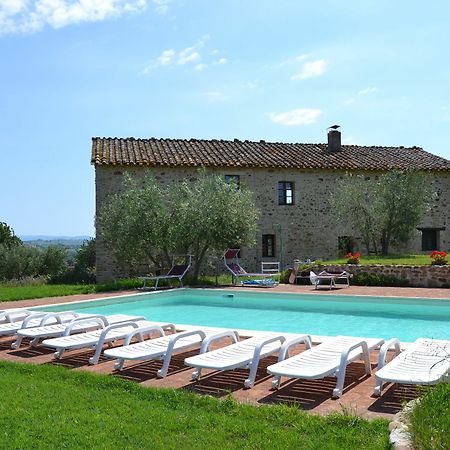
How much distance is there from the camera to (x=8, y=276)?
22219 mm

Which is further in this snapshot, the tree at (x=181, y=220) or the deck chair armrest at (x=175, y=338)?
the tree at (x=181, y=220)

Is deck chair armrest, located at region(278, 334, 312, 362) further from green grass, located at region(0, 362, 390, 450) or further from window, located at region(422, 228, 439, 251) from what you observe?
window, located at region(422, 228, 439, 251)

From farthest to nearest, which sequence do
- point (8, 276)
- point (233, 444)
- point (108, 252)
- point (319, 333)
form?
point (8, 276)
point (108, 252)
point (319, 333)
point (233, 444)

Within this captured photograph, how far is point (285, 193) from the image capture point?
877 inches

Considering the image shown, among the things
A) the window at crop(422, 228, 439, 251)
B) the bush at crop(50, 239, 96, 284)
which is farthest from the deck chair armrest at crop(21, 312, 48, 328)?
the window at crop(422, 228, 439, 251)

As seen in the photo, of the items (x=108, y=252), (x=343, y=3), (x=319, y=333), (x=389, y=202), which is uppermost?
(x=343, y=3)

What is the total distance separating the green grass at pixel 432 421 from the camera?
309 centimetres

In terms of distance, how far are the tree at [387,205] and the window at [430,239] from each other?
8.15 ft

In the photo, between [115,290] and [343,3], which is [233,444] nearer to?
[343,3]

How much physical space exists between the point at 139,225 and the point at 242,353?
10.8 meters

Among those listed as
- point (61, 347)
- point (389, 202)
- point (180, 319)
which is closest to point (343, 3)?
point (180, 319)

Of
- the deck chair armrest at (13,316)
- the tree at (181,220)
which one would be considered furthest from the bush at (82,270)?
the deck chair armrest at (13,316)

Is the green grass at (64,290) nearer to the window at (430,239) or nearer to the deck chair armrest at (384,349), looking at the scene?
the deck chair armrest at (384,349)

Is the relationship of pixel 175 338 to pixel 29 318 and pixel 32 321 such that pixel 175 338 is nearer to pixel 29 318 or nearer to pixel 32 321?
pixel 29 318
